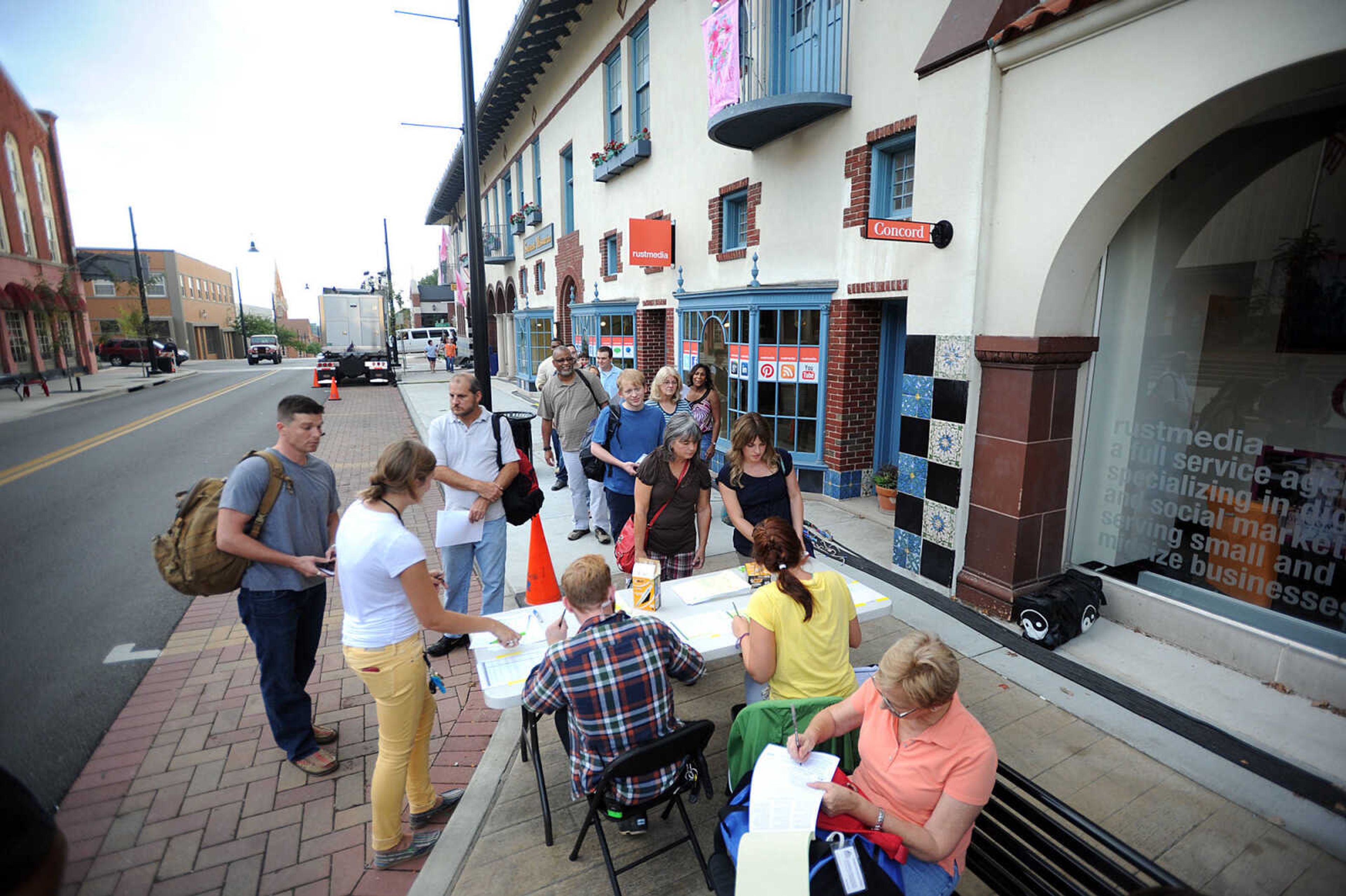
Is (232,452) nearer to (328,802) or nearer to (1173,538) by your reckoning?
(328,802)

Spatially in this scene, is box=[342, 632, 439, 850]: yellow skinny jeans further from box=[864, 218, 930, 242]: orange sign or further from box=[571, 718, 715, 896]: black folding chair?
box=[864, 218, 930, 242]: orange sign

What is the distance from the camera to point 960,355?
5.04 metres

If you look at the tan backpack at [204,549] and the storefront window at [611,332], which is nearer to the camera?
the tan backpack at [204,549]

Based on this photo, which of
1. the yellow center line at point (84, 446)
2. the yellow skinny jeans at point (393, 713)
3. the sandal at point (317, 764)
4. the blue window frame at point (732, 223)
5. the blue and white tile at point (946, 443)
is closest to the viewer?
the yellow skinny jeans at point (393, 713)

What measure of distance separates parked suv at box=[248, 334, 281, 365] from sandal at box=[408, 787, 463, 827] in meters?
49.2

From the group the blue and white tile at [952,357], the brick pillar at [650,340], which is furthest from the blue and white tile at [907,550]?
the brick pillar at [650,340]

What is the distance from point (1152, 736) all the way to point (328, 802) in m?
4.48

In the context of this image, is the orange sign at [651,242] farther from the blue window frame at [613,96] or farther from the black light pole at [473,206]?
the black light pole at [473,206]

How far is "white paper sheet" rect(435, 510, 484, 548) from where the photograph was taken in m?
4.31

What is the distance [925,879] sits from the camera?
2111 millimetres

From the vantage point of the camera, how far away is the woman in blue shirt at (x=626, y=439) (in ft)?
17.6

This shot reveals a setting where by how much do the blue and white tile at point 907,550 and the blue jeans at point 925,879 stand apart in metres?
3.78

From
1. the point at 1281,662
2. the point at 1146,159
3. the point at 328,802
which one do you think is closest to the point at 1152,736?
the point at 1281,662

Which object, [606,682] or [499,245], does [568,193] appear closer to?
[499,245]
